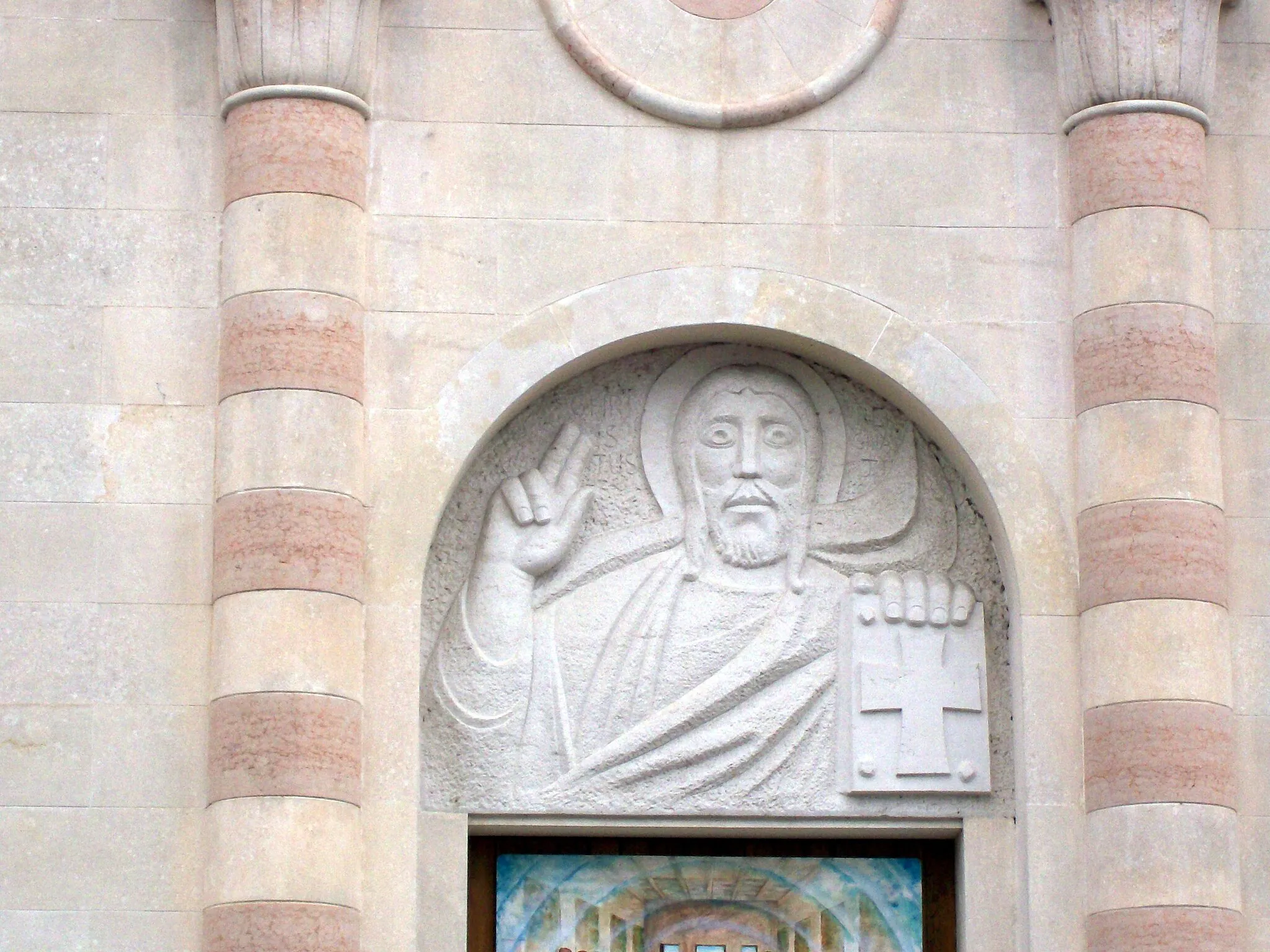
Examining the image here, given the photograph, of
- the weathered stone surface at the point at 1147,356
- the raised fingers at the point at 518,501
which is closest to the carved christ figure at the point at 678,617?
the raised fingers at the point at 518,501

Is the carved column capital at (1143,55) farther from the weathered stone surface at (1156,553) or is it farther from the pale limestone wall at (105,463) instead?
the pale limestone wall at (105,463)

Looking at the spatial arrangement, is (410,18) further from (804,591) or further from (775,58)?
(804,591)

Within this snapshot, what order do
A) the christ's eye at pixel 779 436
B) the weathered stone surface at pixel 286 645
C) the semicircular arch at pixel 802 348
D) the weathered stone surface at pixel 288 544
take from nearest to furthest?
the weathered stone surface at pixel 286 645
the weathered stone surface at pixel 288 544
the semicircular arch at pixel 802 348
the christ's eye at pixel 779 436

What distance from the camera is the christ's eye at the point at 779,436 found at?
13.3m

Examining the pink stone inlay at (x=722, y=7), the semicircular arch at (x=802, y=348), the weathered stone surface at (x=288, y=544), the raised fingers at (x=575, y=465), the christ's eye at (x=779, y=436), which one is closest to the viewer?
the weathered stone surface at (x=288, y=544)

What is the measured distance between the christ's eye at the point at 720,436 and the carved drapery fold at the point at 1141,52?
2.45 meters

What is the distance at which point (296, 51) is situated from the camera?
12938mm

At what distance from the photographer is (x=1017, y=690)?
12.8 meters

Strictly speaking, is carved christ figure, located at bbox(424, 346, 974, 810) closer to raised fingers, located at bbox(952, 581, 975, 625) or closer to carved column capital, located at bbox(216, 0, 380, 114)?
raised fingers, located at bbox(952, 581, 975, 625)

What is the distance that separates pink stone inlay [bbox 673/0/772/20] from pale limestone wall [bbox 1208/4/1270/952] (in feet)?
8.21

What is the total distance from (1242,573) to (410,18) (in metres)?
5.14

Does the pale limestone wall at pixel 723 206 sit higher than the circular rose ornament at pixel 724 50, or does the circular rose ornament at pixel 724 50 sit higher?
the circular rose ornament at pixel 724 50

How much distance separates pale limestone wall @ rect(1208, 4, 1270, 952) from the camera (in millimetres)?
12641

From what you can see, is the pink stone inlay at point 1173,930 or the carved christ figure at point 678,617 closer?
the pink stone inlay at point 1173,930
